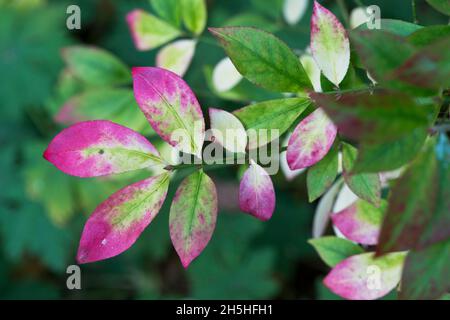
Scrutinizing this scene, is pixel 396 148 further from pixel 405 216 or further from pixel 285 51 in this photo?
pixel 285 51

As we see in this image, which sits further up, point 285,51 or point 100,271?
point 285,51

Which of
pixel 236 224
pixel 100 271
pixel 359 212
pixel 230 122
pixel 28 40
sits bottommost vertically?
pixel 100 271

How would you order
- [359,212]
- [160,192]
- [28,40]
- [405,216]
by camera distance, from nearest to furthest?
[405,216] → [160,192] → [359,212] → [28,40]

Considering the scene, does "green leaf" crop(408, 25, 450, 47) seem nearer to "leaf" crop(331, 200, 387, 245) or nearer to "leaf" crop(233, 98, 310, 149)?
"leaf" crop(233, 98, 310, 149)

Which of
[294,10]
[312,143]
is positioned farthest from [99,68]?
[312,143]

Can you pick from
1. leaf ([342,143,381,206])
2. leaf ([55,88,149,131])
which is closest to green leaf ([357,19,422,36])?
leaf ([342,143,381,206])

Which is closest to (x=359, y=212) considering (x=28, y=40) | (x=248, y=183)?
(x=248, y=183)

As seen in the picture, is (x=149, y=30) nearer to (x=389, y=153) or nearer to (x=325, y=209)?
(x=325, y=209)

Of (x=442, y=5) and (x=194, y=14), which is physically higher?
(x=194, y=14)
